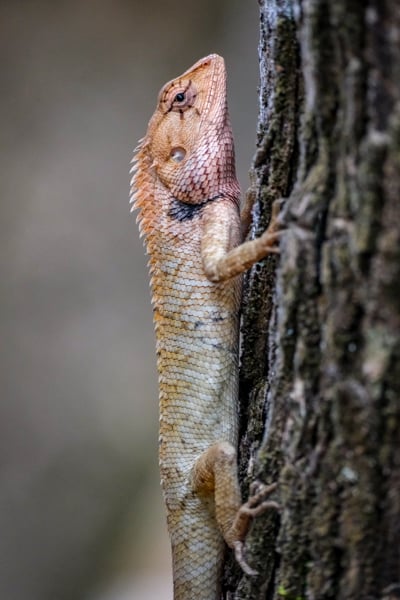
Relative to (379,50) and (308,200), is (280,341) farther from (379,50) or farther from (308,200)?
(379,50)

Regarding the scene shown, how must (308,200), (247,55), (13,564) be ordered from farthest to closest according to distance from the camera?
(247,55) < (13,564) < (308,200)

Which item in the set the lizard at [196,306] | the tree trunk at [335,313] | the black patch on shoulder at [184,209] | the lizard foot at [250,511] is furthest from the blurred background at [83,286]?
the tree trunk at [335,313]

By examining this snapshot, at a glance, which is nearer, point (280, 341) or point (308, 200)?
point (308, 200)

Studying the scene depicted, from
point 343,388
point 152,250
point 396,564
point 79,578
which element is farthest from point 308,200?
point 79,578

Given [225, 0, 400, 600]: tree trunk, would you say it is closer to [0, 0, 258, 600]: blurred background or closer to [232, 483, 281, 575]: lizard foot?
[232, 483, 281, 575]: lizard foot

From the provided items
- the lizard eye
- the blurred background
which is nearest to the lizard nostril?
the lizard eye

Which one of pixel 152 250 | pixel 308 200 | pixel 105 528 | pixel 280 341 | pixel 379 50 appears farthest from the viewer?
pixel 105 528

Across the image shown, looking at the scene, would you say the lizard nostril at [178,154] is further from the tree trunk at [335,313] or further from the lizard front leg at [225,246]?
the tree trunk at [335,313]

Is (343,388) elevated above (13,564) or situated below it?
above
